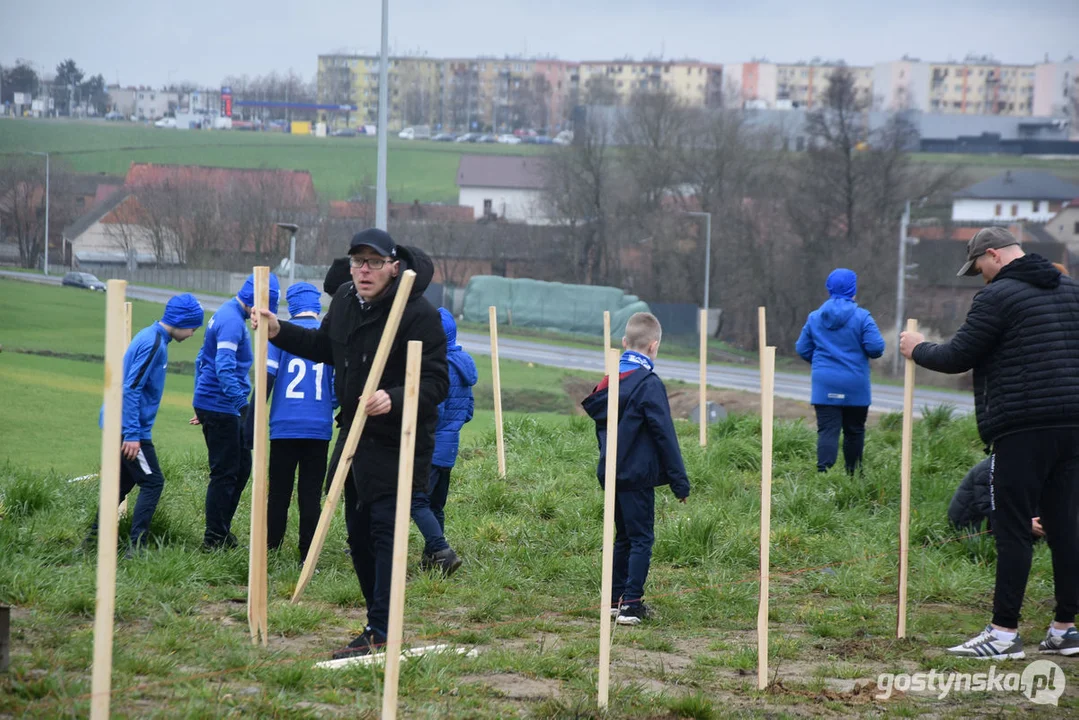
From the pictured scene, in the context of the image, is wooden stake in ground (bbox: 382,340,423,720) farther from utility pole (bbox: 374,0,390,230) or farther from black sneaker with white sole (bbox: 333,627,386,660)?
utility pole (bbox: 374,0,390,230)

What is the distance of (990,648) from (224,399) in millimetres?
4684

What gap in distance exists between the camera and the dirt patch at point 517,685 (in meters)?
4.55

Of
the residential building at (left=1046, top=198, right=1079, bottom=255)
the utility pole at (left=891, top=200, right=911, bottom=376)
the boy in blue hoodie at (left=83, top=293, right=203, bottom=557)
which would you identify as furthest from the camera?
the residential building at (left=1046, top=198, right=1079, bottom=255)

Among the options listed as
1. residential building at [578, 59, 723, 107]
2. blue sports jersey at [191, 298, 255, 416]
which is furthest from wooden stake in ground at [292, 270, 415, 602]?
residential building at [578, 59, 723, 107]

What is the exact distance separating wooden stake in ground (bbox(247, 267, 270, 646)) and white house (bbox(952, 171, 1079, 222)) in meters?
84.5

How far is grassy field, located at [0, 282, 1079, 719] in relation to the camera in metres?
4.43

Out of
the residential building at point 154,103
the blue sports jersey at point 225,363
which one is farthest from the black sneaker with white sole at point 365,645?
the residential building at point 154,103

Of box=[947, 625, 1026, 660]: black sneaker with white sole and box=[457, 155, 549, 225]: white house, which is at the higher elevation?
box=[457, 155, 549, 225]: white house

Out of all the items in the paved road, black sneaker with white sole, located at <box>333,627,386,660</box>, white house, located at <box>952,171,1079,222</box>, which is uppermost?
white house, located at <box>952,171,1079,222</box>

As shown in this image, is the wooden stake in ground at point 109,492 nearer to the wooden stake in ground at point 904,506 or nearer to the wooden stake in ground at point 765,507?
the wooden stake in ground at point 765,507

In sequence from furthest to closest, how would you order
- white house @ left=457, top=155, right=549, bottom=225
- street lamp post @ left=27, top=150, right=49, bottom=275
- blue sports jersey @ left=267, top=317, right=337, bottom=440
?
1. white house @ left=457, top=155, right=549, bottom=225
2. street lamp post @ left=27, top=150, right=49, bottom=275
3. blue sports jersey @ left=267, top=317, right=337, bottom=440

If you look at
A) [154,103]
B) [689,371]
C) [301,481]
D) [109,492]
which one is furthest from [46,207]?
[689,371]

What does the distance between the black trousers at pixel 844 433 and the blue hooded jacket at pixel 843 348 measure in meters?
0.17

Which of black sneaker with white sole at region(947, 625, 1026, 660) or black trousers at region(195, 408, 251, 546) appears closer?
black sneaker with white sole at region(947, 625, 1026, 660)
